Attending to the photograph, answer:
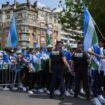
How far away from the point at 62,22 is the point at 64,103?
74.5 ft

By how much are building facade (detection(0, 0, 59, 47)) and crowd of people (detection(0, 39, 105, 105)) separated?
268 ft

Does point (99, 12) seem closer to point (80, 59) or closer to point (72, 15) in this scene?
point (72, 15)

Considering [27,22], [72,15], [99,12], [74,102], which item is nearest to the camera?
[74,102]

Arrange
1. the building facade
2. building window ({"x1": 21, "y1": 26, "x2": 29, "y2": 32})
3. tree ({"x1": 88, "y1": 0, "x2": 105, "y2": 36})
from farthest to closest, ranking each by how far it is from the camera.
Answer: the building facade, building window ({"x1": 21, "y1": 26, "x2": 29, "y2": 32}), tree ({"x1": 88, "y1": 0, "x2": 105, "y2": 36})

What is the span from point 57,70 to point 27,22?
296ft

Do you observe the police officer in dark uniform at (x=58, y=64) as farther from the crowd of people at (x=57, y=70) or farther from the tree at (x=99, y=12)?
the tree at (x=99, y=12)

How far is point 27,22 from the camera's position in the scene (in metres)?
101

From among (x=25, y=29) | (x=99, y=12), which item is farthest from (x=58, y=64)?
(x=25, y=29)

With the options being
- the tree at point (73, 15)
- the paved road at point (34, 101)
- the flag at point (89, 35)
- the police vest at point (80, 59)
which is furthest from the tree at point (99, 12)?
the paved road at point (34, 101)

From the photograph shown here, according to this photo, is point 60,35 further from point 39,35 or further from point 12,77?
→ point 12,77

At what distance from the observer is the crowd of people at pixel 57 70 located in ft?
34.7

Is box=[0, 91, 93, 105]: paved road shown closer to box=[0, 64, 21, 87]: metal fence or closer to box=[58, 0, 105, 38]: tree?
box=[0, 64, 21, 87]: metal fence

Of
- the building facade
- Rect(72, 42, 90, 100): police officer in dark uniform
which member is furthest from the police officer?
the building facade

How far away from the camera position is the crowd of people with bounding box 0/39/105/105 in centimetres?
1058
